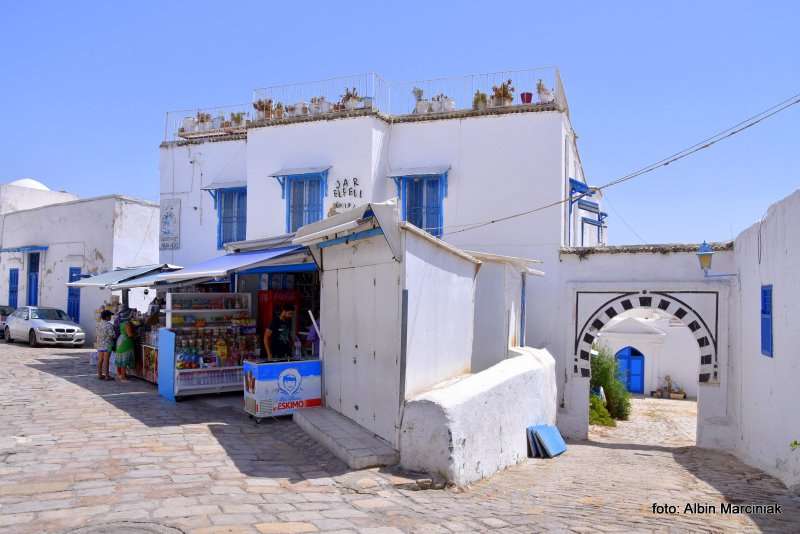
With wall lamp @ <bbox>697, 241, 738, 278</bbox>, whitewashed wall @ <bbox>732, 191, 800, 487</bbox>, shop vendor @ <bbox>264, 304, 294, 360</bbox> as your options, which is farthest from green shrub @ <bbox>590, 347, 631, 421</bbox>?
shop vendor @ <bbox>264, 304, 294, 360</bbox>

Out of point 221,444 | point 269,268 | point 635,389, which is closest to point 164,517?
point 221,444

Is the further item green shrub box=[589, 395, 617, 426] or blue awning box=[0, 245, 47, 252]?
blue awning box=[0, 245, 47, 252]

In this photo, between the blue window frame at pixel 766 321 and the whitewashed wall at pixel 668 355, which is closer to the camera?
the blue window frame at pixel 766 321

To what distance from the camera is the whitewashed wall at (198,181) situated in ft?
58.9

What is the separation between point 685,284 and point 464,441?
26.4ft

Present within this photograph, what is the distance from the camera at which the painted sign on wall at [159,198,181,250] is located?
1853 centimetres

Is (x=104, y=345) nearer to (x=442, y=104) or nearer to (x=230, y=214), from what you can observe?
(x=230, y=214)

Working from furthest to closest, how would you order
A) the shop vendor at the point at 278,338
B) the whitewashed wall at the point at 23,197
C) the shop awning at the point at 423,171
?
the whitewashed wall at the point at 23,197
the shop awning at the point at 423,171
the shop vendor at the point at 278,338

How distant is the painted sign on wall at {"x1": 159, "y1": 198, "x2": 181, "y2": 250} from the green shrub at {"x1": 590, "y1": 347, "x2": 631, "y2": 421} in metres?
12.4

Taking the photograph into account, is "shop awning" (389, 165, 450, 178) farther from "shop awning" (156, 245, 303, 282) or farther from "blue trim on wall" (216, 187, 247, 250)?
"blue trim on wall" (216, 187, 247, 250)

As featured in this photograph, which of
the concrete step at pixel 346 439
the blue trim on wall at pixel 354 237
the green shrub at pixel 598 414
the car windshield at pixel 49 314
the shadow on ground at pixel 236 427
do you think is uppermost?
the blue trim on wall at pixel 354 237

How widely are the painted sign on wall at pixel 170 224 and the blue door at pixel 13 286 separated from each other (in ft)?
34.9

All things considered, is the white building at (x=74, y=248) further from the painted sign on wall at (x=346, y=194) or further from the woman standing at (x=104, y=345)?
the painted sign on wall at (x=346, y=194)

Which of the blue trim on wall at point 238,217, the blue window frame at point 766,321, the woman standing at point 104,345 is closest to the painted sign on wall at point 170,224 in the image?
the blue trim on wall at point 238,217
